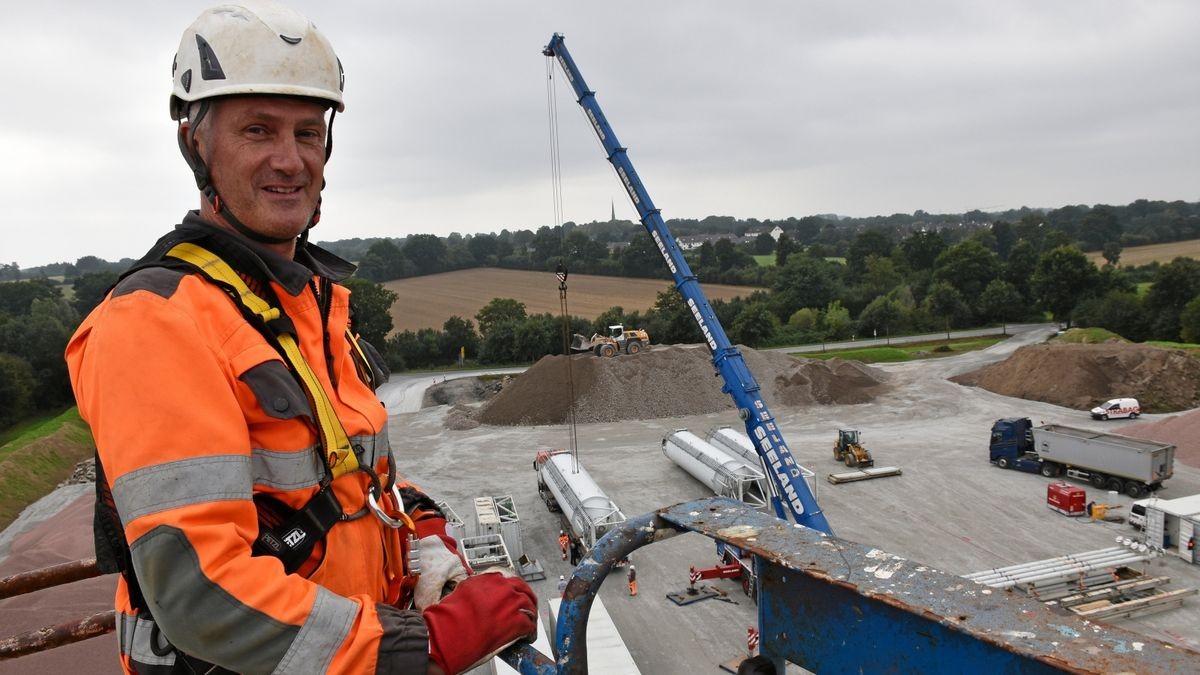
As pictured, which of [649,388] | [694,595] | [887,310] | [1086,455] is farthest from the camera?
[887,310]

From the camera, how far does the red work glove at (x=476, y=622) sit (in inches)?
71.7

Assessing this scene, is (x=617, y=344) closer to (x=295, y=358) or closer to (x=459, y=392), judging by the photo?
(x=459, y=392)

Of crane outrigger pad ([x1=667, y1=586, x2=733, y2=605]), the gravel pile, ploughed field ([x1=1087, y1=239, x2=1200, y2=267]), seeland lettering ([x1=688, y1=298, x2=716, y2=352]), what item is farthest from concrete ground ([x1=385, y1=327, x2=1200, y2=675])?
ploughed field ([x1=1087, y1=239, x2=1200, y2=267])

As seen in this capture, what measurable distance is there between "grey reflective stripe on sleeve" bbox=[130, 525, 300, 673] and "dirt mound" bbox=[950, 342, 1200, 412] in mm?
34279

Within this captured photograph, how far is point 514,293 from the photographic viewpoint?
68938mm

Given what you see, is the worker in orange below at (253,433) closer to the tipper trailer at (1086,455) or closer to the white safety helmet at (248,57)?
the white safety helmet at (248,57)

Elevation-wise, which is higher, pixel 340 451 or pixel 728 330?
pixel 340 451

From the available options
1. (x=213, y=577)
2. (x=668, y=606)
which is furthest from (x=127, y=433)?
(x=668, y=606)

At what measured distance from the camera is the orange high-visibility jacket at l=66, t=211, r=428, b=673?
153 cm

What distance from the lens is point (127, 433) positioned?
153 centimetres

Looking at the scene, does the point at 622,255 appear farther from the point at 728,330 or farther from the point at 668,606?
the point at 668,606

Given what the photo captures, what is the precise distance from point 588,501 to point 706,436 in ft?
28.4

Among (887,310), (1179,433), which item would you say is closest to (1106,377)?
(1179,433)

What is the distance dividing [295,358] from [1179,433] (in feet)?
95.2
